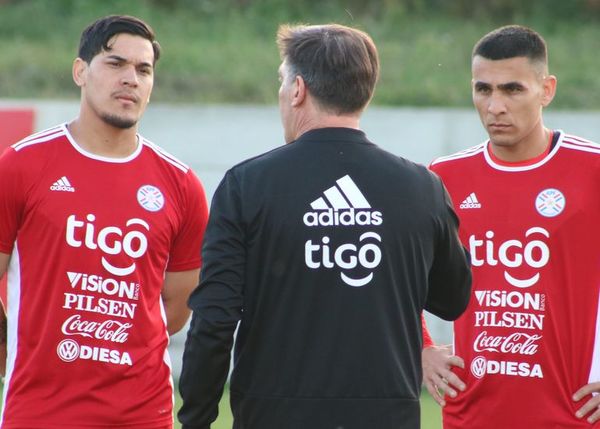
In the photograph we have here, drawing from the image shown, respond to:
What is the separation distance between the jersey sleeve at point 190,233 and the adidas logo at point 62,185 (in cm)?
50

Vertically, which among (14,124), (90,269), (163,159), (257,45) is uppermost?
(257,45)

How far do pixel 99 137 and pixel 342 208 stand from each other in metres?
1.70

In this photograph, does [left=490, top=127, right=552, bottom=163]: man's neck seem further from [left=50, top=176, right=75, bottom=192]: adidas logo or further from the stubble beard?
[left=50, top=176, right=75, bottom=192]: adidas logo

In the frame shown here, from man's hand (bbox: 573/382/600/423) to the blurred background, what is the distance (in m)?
5.58

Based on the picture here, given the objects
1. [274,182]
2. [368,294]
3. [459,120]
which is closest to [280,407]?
[368,294]

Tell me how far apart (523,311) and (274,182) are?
1.48 meters

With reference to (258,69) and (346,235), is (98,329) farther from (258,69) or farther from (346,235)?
(258,69)

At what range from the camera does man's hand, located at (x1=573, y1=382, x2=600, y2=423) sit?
4410 mm

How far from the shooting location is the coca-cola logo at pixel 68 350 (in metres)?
4.58

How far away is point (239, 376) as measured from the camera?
360cm

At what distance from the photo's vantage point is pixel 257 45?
15.2 meters

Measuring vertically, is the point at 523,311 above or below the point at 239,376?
above

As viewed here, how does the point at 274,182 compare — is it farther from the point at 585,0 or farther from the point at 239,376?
the point at 585,0

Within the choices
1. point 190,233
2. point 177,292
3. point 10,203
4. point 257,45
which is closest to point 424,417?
point 177,292
